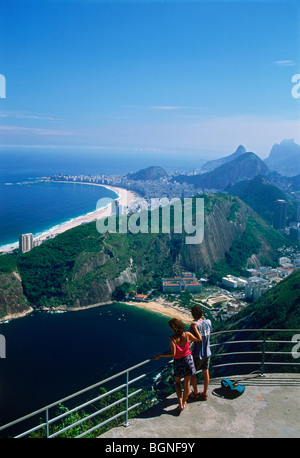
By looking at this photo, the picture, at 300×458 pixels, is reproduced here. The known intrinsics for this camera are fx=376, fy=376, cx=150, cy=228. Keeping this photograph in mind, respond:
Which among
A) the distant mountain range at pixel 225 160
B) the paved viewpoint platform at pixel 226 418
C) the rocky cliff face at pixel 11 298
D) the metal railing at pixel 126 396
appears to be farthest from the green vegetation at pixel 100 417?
the distant mountain range at pixel 225 160

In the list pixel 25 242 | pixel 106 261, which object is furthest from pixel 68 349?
pixel 25 242

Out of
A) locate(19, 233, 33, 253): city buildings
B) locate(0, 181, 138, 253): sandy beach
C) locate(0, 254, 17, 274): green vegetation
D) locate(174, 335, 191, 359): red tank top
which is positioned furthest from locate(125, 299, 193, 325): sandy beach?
locate(174, 335, 191, 359): red tank top

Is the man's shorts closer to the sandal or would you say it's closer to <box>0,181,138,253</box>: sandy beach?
the sandal

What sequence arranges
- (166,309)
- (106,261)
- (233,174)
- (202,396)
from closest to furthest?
(202,396)
(166,309)
(106,261)
(233,174)

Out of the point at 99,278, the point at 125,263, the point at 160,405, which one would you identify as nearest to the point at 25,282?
the point at 99,278

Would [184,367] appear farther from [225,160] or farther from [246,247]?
[225,160]
